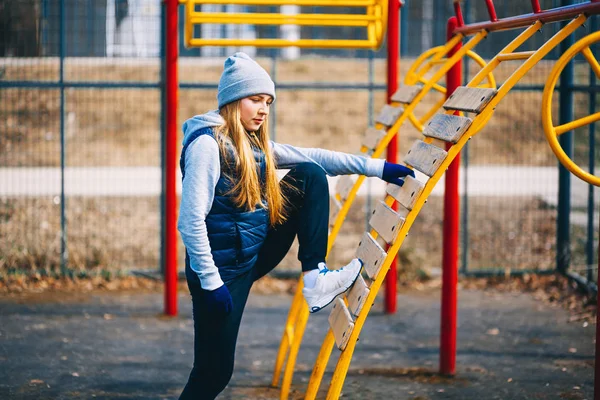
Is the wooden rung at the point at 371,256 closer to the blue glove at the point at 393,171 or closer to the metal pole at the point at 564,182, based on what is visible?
the blue glove at the point at 393,171

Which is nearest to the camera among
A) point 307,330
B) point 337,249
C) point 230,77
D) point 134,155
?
point 230,77

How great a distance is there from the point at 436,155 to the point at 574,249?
419 cm

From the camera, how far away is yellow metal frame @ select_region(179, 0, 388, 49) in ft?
18.8

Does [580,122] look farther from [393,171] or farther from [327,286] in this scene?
[327,286]

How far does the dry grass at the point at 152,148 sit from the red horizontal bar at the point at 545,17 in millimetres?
3264

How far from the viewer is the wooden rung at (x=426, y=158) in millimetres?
3672

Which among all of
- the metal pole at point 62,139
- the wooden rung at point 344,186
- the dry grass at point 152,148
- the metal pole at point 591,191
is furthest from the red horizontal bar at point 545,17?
the metal pole at point 62,139

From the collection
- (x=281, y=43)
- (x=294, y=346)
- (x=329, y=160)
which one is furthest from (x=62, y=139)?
(x=329, y=160)

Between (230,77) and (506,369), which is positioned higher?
(230,77)

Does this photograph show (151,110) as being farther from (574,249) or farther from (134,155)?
(574,249)

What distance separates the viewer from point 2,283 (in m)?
7.13

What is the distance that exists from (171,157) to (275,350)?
1.68m

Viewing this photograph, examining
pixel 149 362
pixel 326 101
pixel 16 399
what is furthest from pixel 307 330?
pixel 326 101

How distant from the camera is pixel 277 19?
581cm
